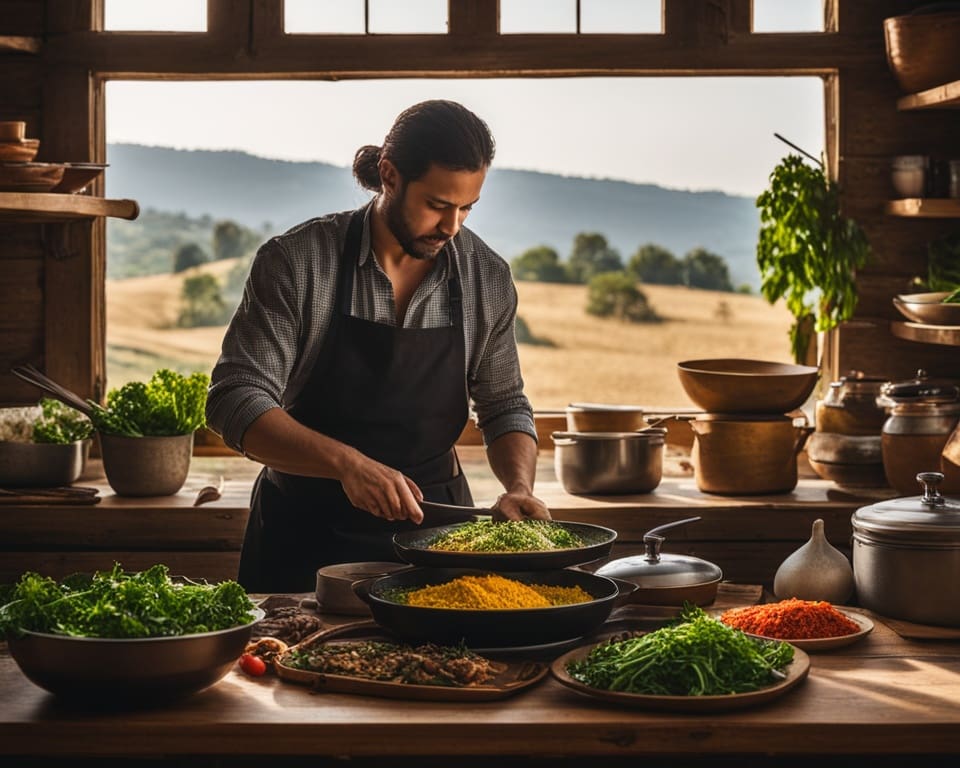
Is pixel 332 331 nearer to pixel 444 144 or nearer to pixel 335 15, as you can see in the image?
pixel 444 144

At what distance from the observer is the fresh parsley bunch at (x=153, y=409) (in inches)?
151

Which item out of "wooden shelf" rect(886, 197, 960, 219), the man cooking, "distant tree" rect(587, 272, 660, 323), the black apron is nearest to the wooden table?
the man cooking

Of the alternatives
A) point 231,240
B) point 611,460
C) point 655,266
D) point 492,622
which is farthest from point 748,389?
point 655,266

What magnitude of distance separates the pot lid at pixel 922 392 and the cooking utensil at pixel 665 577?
51.6 inches

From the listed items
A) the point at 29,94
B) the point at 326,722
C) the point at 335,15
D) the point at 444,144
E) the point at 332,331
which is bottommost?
the point at 326,722

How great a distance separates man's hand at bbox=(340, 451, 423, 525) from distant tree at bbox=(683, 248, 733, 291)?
444 centimetres

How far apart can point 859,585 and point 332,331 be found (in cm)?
136

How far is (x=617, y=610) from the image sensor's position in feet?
8.11

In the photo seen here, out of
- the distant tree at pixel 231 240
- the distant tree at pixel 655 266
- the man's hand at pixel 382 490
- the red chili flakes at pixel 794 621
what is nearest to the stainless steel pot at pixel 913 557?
the red chili flakes at pixel 794 621

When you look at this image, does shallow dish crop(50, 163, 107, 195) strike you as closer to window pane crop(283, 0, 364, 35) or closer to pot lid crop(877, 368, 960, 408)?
window pane crop(283, 0, 364, 35)

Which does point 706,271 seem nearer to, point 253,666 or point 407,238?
point 407,238

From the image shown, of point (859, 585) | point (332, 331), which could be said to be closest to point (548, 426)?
point (332, 331)

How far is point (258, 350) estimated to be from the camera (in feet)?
9.31

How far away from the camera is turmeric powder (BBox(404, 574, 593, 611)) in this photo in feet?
6.90
